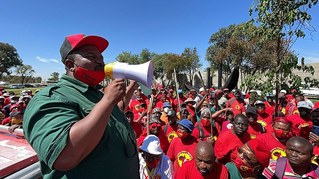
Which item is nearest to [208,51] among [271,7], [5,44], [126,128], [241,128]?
[271,7]

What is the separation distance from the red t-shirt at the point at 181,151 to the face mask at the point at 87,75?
2505mm

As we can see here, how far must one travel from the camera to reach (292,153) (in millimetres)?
2717

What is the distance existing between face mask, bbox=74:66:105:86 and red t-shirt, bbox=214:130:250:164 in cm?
266

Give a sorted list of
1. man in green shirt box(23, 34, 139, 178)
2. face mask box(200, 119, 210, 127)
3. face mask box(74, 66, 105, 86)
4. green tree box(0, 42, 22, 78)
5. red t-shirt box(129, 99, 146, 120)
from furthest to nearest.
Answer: green tree box(0, 42, 22, 78), red t-shirt box(129, 99, 146, 120), face mask box(200, 119, 210, 127), face mask box(74, 66, 105, 86), man in green shirt box(23, 34, 139, 178)

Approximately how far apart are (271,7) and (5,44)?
66.3 m

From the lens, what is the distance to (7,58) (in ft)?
186

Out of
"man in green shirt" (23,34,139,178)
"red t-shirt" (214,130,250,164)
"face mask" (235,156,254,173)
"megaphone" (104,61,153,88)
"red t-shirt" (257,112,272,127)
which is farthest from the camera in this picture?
"red t-shirt" (257,112,272,127)

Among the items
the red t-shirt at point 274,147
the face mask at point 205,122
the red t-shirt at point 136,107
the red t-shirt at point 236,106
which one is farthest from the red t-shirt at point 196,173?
the red t-shirt at point 136,107

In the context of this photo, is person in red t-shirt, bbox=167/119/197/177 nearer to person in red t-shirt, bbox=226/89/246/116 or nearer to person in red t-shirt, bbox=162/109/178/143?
person in red t-shirt, bbox=162/109/178/143

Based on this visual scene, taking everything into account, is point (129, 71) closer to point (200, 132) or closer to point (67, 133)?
point (67, 133)

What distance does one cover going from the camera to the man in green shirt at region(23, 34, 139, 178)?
100 cm

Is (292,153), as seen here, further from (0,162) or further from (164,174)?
(0,162)

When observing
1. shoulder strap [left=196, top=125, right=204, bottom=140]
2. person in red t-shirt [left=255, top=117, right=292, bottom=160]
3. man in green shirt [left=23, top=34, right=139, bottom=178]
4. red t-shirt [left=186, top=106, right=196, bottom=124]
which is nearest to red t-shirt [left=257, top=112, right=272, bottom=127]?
red t-shirt [left=186, top=106, right=196, bottom=124]

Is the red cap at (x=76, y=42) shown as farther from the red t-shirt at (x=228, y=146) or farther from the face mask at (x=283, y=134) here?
the face mask at (x=283, y=134)
